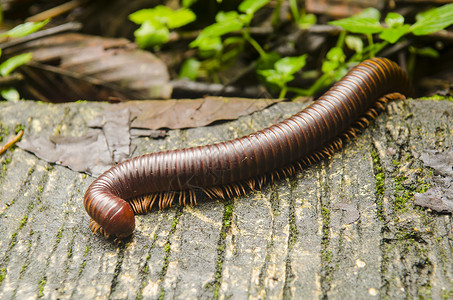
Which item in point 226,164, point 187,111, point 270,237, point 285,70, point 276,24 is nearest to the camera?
point 270,237

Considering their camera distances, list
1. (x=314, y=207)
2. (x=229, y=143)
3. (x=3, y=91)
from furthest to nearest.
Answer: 1. (x=3, y=91)
2. (x=229, y=143)
3. (x=314, y=207)

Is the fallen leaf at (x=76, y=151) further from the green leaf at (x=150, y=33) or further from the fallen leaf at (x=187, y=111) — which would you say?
the green leaf at (x=150, y=33)

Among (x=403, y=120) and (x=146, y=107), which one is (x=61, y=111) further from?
(x=403, y=120)

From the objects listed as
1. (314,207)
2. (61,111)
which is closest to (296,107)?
(314,207)

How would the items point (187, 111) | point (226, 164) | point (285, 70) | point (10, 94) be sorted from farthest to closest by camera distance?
1. point (10, 94)
2. point (285, 70)
3. point (187, 111)
4. point (226, 164)

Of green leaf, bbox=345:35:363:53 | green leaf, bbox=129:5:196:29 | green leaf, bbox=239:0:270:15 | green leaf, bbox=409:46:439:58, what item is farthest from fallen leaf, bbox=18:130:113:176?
green leaf, bbox=409:46:439:58

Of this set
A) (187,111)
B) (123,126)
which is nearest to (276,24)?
(187,111)

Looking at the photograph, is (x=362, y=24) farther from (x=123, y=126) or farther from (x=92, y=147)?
(x=92, y=147)
